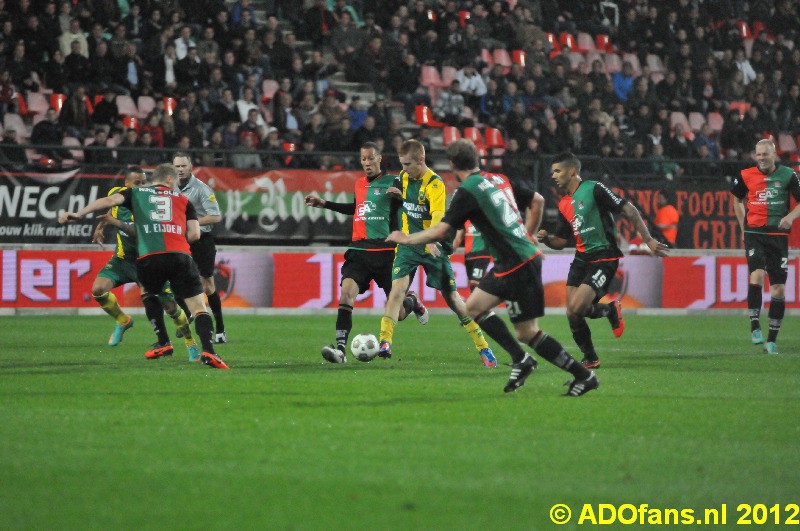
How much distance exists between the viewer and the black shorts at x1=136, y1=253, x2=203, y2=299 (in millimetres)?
11516

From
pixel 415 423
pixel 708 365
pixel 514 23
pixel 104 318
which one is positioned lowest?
pixel 104 318

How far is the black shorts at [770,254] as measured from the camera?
46.4ft

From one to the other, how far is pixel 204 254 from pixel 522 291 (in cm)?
708

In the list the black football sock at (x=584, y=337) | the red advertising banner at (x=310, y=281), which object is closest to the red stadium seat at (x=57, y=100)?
the red advertising banner at (x=310, y=281)

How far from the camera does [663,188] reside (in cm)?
2214

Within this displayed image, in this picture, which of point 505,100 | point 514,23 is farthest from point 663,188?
point 514,23

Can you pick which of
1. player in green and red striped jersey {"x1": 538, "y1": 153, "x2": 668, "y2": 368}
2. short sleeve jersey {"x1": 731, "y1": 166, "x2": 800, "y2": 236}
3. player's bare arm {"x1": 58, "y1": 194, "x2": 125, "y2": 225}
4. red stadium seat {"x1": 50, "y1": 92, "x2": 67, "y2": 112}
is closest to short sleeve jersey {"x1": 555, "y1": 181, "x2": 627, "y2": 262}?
player in green and red striped jersey {"x1": 538, "y1": 153, "x2": 668, "y2": 368}

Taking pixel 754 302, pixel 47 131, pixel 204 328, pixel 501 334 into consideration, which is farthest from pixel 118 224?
pixel 47 131

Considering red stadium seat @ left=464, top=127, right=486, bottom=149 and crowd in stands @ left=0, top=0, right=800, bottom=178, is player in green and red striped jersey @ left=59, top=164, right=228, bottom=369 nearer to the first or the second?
crowd in stands @ left=0, top=0, right=800, bottom=178

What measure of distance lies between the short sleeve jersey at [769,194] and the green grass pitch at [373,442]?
2329 mm

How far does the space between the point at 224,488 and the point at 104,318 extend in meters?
14.9

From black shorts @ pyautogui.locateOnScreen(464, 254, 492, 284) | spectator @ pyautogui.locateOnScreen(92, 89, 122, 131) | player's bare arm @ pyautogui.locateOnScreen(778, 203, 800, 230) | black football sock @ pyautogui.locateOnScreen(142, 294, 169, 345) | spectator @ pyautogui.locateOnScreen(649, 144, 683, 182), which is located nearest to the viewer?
black football sock @ pyautogui.locateOnScreen(142, 294, 169, 345)

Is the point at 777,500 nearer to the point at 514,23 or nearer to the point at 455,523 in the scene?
the point at 455,523

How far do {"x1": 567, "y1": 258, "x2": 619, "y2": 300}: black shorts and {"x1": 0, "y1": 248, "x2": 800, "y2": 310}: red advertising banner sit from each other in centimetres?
949
